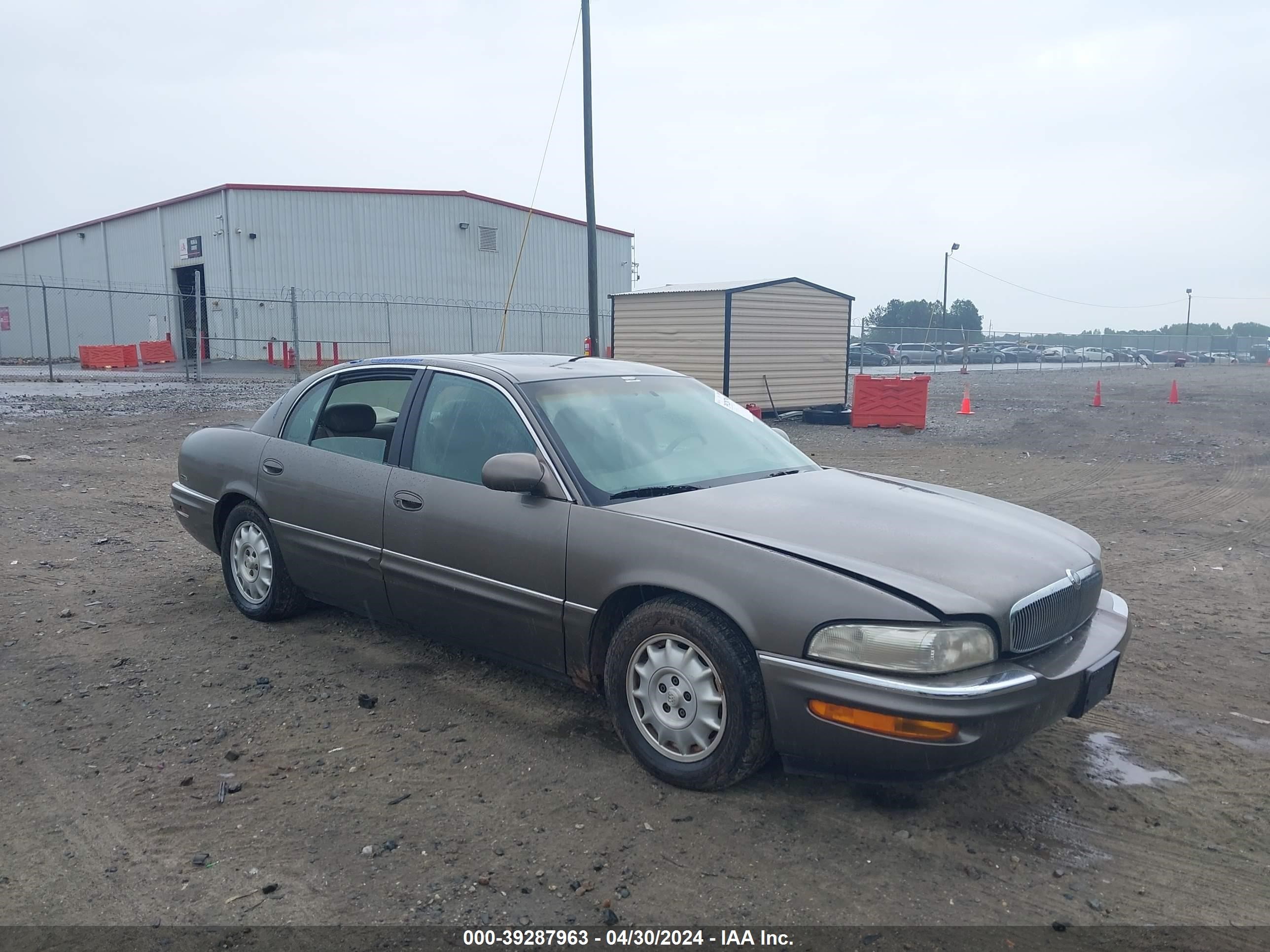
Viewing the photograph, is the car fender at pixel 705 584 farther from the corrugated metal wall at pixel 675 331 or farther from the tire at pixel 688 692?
the corrugated metal wall at pixel 675 331

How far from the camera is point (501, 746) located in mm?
3936

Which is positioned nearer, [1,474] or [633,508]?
[633,508]

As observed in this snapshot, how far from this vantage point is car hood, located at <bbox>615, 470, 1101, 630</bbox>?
127 inches

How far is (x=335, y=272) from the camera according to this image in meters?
33.6

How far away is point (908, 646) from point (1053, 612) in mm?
720

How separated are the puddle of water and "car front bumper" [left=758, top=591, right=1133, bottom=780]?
0.55 meters

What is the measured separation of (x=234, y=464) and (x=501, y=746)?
8.45 ft

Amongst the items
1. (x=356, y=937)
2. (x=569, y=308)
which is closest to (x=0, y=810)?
(x=356, y=937)

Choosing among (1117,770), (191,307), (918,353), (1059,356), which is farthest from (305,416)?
(1059,356)

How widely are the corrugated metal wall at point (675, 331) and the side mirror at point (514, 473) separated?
1197cm

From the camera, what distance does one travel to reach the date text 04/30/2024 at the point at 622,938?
2.71 metres

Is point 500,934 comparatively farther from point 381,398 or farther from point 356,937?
point 381,398

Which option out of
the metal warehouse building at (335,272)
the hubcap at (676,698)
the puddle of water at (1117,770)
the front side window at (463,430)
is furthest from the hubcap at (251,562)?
the metal warehouse building at (335,272)

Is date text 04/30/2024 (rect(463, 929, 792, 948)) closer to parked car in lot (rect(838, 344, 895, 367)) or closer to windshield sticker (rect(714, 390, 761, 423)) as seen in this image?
windshield sticker (rect(714, 390, 761, 423))
